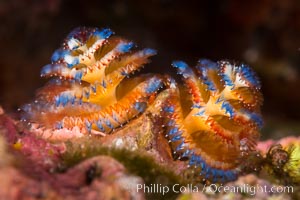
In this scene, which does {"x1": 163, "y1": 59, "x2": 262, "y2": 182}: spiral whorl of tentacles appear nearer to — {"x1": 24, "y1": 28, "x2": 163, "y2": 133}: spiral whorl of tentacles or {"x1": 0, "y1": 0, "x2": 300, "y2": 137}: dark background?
{"x1": 24, "y1": 28, "x2": 163, "y2": 133}: spiral whorl of tentacles

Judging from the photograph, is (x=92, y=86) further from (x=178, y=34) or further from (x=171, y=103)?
(x=178, y=34)

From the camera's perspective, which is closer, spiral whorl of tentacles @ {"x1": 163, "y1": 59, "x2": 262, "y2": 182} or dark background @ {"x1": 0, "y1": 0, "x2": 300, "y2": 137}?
spiral whorl of tentacles @ {"x1": 163, "y1": 59, "x2": 262, "y2": 182}

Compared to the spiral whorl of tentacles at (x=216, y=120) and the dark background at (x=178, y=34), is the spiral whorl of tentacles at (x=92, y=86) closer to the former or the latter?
the spiral whorl of tentacles at (x=216, y=120)

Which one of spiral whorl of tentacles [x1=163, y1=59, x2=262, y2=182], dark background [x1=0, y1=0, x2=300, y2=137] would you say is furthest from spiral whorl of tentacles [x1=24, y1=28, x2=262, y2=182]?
dark background [x1=0, y1=0, x2=300, y2=137]

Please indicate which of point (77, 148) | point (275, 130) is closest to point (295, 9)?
point (275, 130)

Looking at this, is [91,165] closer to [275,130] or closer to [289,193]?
[289,193]

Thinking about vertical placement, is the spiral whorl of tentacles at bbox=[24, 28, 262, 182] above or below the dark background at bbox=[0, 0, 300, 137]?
below

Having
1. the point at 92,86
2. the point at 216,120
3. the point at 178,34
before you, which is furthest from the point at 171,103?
the point at 178,34
